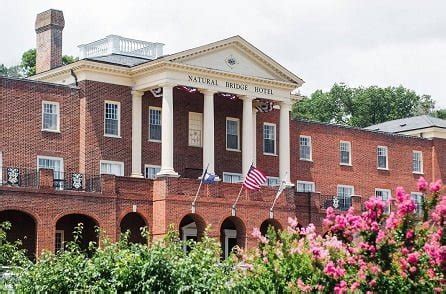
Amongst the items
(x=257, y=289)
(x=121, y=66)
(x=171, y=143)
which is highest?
(x=121, y=66)

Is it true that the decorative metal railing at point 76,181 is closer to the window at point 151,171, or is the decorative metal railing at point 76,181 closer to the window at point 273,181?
the window at point 151,171

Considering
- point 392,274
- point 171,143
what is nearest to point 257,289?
point 392,274

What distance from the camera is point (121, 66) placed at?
190 ft

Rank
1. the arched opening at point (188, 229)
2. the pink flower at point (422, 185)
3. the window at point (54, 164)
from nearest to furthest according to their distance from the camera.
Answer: the pink flower at point (422, 185)
the window at point (54, 164)
the arched opening at point (188, 229)

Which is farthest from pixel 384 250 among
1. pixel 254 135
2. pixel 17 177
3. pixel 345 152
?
pixel 345 152

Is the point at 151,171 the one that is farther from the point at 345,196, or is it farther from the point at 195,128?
the point at 345,196

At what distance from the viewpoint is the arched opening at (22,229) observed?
5316 cm

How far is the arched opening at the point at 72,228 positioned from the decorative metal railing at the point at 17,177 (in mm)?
3468

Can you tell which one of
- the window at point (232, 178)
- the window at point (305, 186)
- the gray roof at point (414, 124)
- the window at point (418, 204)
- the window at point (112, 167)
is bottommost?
the window at point (418, 204)

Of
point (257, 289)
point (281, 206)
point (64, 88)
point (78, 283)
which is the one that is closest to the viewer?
point (257, 289)

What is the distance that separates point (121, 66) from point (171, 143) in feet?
15.9

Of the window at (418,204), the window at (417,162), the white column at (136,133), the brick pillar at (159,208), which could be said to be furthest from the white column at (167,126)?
the window at (417,162)

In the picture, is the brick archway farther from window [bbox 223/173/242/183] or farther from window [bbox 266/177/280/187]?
window [bbox 266/177/280/187]

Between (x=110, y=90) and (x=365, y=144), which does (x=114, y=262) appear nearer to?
(x=110, y=90)
